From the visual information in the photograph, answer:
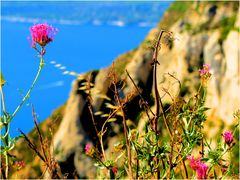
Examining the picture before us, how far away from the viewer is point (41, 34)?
2.05 meters

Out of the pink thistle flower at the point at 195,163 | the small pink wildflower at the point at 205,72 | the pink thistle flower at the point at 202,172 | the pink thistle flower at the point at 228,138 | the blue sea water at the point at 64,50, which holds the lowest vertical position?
the pink thistle flower at the point at 202,172

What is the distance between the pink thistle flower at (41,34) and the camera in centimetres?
205

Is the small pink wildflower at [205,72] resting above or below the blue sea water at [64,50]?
below

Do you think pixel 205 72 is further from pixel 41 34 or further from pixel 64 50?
pixel 64 50

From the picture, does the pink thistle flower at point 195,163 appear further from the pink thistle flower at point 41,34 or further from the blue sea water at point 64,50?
the blue sea water at point 64,50

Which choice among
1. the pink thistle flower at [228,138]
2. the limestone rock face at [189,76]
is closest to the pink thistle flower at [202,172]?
the pink thistle flower at [228,138]

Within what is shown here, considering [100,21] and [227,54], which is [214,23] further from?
[100,21]

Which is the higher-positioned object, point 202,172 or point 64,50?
point 64,50

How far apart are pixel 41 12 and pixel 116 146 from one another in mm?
140976

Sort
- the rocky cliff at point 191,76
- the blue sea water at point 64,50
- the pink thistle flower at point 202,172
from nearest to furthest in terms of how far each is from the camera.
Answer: the pink thistle flower at point 202,172
the rocky cliff at point 191,76
the blue sea water at point 64,50

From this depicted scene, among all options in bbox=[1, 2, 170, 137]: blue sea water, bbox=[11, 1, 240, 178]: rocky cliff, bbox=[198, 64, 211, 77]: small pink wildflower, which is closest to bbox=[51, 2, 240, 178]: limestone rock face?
bbox=[11, 1, 240, 178]: rocky cliff

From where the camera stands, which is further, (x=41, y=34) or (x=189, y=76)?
(x=189, y=76)

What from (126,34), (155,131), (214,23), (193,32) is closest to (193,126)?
(155,131)

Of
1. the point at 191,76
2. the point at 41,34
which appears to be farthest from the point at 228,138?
the point at 191,76
